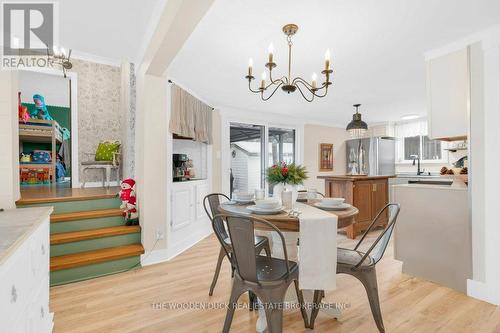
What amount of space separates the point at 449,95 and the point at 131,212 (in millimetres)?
3743

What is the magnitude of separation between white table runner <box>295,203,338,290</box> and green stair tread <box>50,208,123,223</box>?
2483 millimetres

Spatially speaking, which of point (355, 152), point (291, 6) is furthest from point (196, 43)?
point (355, 152)

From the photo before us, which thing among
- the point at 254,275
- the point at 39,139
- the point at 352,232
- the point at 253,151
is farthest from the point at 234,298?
the point at 39,139

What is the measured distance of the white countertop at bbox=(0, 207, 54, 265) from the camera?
989 millimetres

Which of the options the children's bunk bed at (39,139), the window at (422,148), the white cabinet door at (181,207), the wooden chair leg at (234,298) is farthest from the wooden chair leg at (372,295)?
the window at (422,148)

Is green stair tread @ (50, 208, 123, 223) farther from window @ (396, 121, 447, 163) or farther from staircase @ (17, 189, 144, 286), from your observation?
window @ (396, 121, 447, 163)

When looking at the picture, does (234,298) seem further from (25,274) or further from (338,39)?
(338,39)

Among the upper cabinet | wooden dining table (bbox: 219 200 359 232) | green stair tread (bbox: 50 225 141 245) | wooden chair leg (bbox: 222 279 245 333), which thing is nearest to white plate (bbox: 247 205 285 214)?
wooden dining table (bbox: 219 200 359 232)

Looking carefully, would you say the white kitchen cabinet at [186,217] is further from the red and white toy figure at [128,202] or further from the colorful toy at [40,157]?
the colorful toy at [40,157]

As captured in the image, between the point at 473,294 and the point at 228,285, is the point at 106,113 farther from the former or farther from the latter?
the point at 473,294

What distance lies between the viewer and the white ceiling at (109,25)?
87.4 inches

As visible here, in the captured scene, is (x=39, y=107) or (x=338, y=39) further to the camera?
(x=39, y=107)

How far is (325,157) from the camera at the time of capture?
22.1ft

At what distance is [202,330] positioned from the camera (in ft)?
5.89
